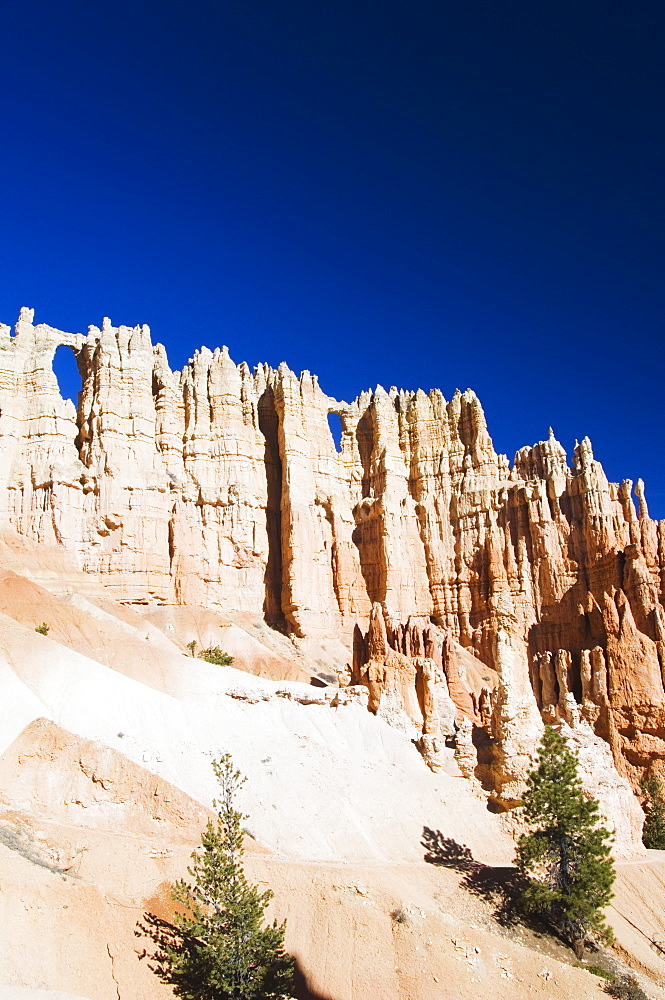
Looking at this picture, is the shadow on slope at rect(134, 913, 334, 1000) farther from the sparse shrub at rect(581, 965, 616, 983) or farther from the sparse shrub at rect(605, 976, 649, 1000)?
the sparse shrub at rect(581, 965, 616, 983)

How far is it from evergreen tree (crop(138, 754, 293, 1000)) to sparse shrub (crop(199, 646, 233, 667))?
26.1 meters

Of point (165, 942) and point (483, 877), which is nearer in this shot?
point (165, 942)

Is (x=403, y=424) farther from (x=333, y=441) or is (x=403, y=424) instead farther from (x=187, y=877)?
(x=187, y=877)

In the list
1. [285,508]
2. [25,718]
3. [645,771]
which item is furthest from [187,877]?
[285,508]

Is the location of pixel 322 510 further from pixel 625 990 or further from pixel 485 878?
pixel 625 990

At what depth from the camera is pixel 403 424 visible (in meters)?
75.1

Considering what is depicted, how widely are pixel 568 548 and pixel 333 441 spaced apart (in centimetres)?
2271

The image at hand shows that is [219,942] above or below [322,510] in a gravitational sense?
below

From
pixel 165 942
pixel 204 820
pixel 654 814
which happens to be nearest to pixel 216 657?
pixel 204 820

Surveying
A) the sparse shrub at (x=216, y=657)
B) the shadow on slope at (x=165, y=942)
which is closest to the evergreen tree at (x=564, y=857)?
the shadow on slope at (x=165, y=942)

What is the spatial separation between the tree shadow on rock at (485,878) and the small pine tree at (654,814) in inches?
480

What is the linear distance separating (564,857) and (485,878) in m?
2.86

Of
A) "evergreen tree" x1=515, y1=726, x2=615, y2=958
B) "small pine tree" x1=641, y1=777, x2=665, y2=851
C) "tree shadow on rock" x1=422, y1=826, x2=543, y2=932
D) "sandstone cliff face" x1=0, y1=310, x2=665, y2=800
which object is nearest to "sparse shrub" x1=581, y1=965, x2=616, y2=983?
"evergreen tree" x1=515, y1=726, x2=615, y2=958

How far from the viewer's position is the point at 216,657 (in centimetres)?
4828
